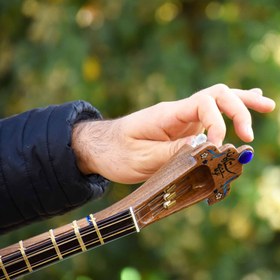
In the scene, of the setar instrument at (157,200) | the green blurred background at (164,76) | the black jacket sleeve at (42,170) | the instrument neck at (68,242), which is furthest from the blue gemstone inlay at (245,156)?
the green blurred background at (164,76)

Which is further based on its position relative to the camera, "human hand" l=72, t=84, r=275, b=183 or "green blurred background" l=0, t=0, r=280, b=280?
"green blurred background" l=0, t=0, r=280, b=280

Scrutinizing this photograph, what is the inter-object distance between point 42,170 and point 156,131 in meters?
0.35

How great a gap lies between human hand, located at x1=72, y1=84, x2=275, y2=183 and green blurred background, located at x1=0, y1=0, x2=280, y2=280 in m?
2.09

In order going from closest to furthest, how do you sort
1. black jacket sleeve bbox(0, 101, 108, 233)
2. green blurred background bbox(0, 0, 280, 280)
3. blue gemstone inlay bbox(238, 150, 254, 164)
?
blue gemstone inlay bbox(238, 150, 254, 164), black jacket sleeve bbox(0, 101, 108, 233), green blurred background bbox(0, 0, 280, 280)

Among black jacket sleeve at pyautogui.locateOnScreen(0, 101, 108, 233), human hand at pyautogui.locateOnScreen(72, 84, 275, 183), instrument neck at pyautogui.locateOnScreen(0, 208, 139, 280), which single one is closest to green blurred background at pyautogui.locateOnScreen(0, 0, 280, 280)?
black jacket sleeve at pyautogui.locateOnScreen(0, 101, 108, 233)

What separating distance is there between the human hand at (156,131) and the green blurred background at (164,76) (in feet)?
6.85

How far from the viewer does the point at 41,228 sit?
13.8 feet

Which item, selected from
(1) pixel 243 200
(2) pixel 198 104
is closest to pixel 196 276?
(1) pixel 243 200

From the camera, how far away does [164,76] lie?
4.21 m

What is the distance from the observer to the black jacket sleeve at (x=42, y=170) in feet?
6.52

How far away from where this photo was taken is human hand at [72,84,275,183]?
1.68 meters

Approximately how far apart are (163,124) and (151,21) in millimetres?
2745

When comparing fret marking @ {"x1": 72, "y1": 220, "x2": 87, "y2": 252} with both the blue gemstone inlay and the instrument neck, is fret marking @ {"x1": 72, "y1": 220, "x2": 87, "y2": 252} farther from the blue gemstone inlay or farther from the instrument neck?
the blue gemstone inlay

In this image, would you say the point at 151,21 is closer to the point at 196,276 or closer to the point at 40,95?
the point at 40,95
